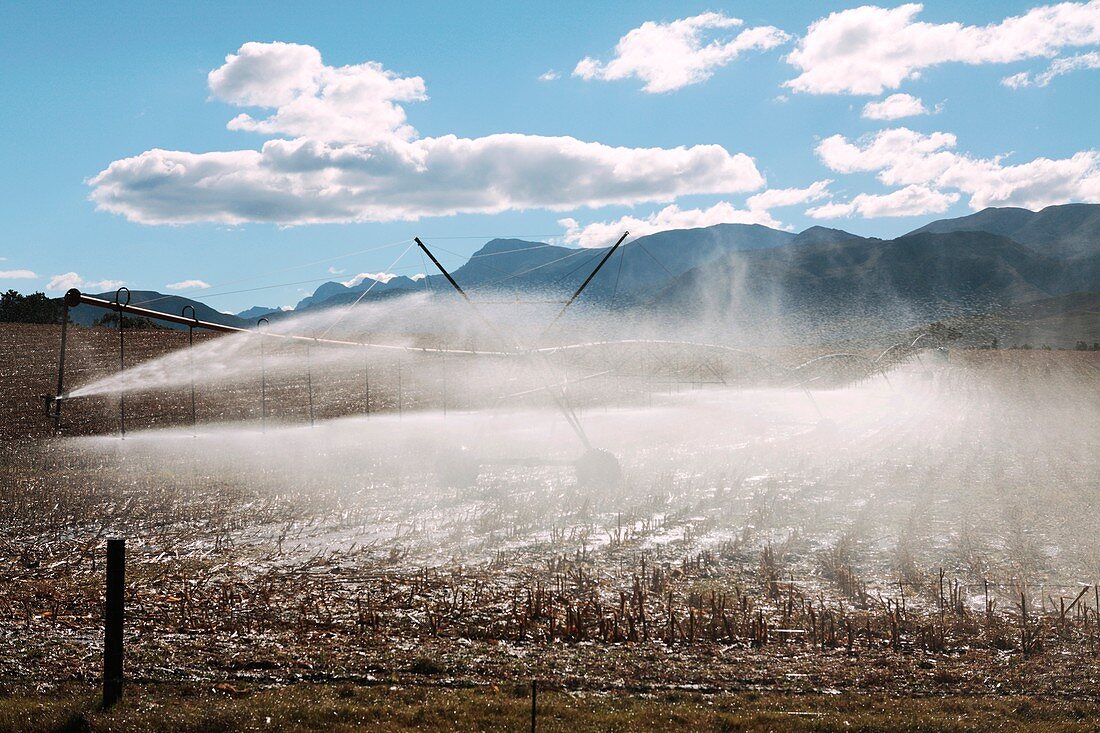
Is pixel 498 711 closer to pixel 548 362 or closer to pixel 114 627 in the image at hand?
pixel 114 627

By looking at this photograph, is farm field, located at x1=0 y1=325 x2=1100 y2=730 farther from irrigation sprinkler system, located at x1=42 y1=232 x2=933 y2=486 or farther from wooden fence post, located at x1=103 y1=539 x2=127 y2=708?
irrigation sprinkler system, located at x1=42 y1=232 x2=933 y2=486

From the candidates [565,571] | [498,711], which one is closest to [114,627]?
[498,711]

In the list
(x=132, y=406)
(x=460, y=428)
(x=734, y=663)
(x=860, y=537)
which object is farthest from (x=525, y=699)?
(x=132, y=406)

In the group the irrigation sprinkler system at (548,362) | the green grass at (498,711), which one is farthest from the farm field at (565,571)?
the irrigation sprinkler system at (548,362)

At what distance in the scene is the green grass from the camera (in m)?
10.2

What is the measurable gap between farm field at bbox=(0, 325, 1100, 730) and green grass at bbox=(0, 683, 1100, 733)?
66 millimetres

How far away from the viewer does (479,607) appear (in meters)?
14.9

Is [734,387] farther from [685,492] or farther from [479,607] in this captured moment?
[479,607]

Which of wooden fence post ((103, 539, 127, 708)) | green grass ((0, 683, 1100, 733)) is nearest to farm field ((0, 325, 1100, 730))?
green grass ((0, 683, 1100, 733))

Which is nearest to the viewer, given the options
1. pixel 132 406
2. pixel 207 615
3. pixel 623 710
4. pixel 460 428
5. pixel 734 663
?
pixel 623 710

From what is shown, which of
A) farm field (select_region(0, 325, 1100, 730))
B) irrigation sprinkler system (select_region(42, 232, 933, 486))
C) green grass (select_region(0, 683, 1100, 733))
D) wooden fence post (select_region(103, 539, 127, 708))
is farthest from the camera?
irrigation sprinkler system (select_region(42, 232, 933, 486))

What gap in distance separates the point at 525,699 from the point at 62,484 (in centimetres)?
2006

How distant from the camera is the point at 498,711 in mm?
10570

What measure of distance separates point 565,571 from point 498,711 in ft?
22.6
